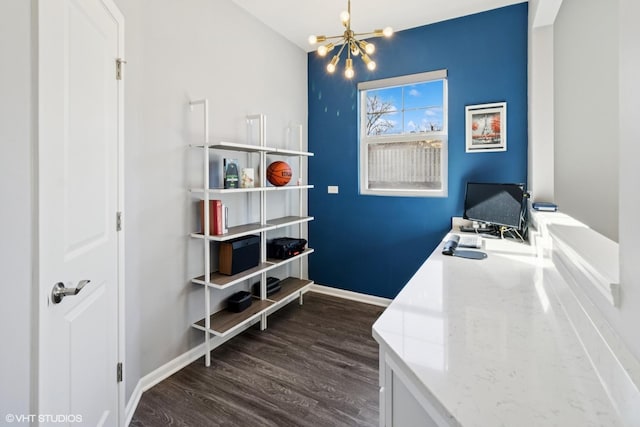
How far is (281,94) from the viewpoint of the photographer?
341 centimetres

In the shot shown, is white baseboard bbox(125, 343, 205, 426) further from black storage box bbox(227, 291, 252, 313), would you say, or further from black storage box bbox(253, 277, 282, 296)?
black storage box bbox(253, 277, 282, 296)

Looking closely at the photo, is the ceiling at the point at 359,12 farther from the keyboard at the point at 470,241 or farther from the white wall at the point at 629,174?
the white wall at the point at 629,174

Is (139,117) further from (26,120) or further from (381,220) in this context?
(381,220)

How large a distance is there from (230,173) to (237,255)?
2.19 feet

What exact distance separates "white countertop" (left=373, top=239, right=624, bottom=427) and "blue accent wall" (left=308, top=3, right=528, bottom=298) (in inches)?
65.3

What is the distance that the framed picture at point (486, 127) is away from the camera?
111 inches

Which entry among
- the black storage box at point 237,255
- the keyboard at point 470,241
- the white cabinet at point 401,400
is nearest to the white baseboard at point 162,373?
the black storage box at point 237,255

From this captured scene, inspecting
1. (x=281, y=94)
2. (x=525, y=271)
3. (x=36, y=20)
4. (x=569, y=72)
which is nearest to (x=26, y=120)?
(x=36, y=20)

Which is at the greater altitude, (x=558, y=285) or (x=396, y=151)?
(x=396, y=151)

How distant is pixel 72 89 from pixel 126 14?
849mm

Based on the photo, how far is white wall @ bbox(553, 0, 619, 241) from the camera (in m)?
1.67

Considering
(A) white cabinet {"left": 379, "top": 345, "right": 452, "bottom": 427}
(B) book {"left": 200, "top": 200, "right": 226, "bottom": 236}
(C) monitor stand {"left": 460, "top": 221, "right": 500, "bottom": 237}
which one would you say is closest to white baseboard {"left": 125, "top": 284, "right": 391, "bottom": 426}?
(B) book {"left": 200, "top": 200, "right": 226, "bottom": 236}
